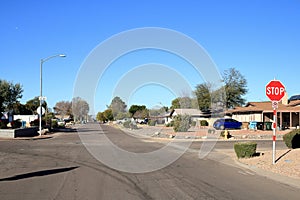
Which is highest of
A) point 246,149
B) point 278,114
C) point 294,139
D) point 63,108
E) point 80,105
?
point 63,108

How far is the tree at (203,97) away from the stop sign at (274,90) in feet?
211

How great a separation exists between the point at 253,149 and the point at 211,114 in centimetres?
5846

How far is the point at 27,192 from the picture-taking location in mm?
9250

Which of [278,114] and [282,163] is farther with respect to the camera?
[278,114]

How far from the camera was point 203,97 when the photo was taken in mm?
79562

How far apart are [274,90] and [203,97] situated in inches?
2574

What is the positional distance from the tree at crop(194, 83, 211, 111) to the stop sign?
64.2 metres

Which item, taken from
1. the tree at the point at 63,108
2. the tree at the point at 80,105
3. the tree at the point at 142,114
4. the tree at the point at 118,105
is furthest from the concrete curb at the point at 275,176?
the tree at the point at 63,108

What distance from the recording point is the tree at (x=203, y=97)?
78875mm

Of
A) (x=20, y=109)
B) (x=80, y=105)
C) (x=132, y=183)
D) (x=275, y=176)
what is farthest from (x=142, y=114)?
(x=132, y=183)

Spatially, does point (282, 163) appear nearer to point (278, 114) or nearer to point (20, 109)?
point (278, 114)

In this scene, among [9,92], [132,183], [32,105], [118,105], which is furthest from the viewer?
[32,105]

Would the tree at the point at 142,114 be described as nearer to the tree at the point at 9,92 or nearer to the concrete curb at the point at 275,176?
the tree at the point at 9,92

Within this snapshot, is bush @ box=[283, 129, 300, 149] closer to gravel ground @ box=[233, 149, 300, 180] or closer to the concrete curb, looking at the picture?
gravel ground @ box=[233, 149, 300, 180]
